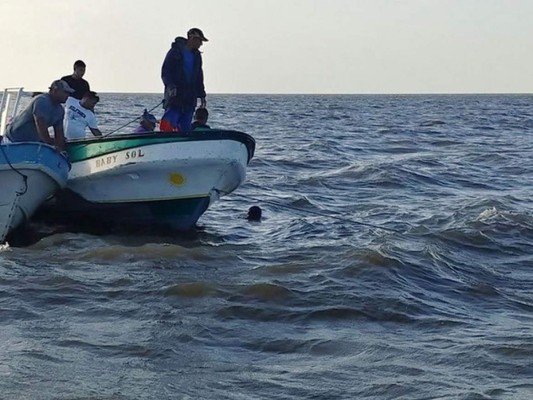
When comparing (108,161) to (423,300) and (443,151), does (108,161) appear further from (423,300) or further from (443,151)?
(443,151)

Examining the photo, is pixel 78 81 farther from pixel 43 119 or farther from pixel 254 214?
pixel 254 214

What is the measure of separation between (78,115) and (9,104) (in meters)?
0.91

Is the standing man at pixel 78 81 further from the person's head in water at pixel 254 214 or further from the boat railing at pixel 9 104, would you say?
the person's head in water at pixel 254 214

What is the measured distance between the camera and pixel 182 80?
10297mm

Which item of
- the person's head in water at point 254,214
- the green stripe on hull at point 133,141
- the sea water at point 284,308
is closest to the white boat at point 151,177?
the green stripe on hull at point 133,141

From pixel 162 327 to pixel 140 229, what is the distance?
422 centimetres

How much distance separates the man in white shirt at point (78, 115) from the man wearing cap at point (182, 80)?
0.92 metres

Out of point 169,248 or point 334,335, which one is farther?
point 169,248

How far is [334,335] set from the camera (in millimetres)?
6082

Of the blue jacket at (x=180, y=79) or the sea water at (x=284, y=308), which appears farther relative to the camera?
the blue jacket at (x=180, y=79)

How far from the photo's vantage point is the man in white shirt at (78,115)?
10.6 metres

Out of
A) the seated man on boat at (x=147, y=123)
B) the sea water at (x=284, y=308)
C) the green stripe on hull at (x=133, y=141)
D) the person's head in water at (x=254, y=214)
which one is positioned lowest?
the person's head in water at (x=254, y=214)

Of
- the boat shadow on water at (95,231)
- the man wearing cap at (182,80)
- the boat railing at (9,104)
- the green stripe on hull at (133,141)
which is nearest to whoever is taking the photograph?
the green stripe on hull at (133,141)

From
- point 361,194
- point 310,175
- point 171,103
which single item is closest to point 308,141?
point 310,175
